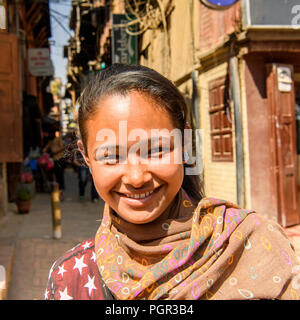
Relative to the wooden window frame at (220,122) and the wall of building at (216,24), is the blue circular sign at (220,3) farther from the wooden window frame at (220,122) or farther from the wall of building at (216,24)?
the wooden window frame at (220,122)

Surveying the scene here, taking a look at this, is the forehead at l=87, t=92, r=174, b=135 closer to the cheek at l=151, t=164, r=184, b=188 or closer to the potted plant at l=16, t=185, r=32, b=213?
the cheek at l=151, t=164, r=184, b=188

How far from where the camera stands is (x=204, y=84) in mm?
6777

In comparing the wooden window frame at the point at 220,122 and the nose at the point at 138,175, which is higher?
the wooden window frame at the point at 220,122

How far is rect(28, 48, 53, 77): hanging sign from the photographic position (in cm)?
1128

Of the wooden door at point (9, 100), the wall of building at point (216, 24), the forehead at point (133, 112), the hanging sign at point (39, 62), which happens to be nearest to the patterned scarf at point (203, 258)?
the forehead at point (133, 112)

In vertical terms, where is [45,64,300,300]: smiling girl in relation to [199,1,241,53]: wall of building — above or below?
below

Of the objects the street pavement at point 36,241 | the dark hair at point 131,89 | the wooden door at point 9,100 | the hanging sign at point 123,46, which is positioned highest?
the hanging sign at point 123,46

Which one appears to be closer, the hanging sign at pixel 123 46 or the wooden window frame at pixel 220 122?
the wooden window frame at pixel 220 122

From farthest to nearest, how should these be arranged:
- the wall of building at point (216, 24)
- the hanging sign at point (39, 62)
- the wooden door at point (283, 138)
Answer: the hanging sign at point (39, 62), the wall of building at point (216, 24), the wooden door at point (283, 138)

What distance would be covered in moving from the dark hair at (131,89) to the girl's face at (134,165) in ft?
0.06

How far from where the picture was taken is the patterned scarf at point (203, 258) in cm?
94

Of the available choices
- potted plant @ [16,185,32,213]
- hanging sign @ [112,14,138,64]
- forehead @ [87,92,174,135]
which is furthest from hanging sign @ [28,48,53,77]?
forehead @ [87,92,174,135]

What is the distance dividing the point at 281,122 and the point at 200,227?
4825 millimetres

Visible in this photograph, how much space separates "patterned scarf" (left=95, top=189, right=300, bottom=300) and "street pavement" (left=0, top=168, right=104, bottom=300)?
2088 millimetres
